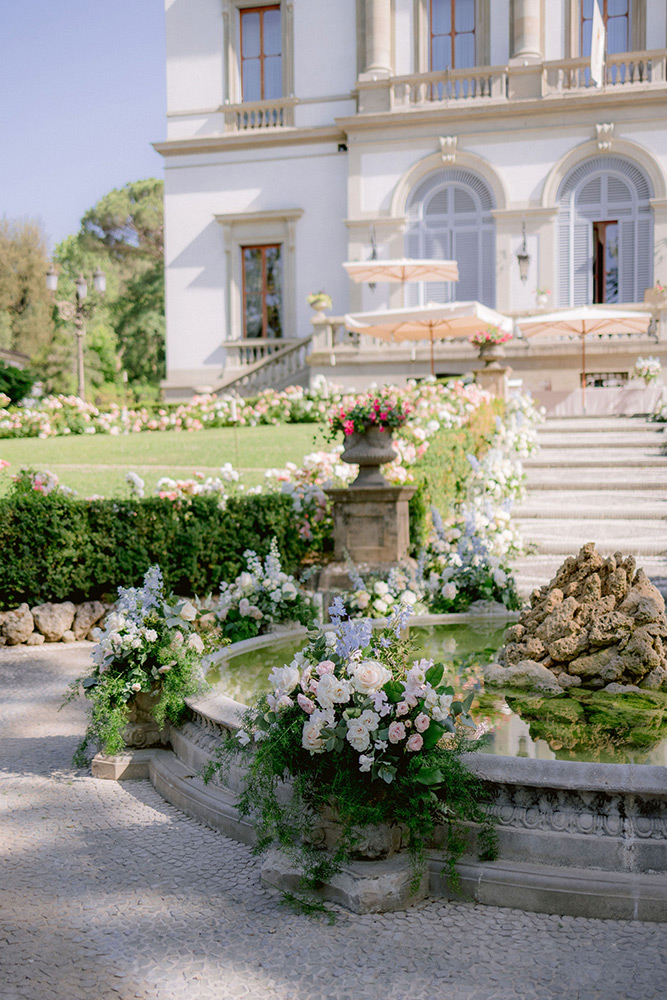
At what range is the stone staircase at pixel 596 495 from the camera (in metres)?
9.68

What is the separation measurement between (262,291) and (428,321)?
7.79m

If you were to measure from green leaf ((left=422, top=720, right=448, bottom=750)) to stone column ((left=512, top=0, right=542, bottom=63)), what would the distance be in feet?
72.1

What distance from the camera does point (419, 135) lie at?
2242 centimetres

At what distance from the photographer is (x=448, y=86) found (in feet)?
73.9

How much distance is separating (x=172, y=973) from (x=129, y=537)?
5457 mm

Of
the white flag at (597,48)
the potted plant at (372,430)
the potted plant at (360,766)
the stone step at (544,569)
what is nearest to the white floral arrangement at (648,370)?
the white flag at (597,48)

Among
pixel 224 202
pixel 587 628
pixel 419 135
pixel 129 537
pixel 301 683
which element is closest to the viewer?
pixel 301 683

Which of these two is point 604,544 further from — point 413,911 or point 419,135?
point 419,135

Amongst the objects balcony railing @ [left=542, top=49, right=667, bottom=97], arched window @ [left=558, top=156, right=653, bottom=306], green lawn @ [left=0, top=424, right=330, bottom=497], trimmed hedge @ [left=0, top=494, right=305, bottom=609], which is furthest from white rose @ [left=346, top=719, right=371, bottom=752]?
balcony railing @ [left=542, top=49, right=667, bottom=97]

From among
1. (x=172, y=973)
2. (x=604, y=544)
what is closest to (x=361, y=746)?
(x=172, y=973)

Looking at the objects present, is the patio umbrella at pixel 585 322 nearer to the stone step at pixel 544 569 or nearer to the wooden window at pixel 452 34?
the stone step at pixel 544 569

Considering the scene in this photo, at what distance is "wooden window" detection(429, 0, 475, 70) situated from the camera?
23.1m

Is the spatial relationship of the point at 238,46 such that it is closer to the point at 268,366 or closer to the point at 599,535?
the point at 268,366

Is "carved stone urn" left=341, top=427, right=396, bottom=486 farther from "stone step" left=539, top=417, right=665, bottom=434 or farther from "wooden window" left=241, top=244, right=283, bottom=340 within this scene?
"wooden window" left=241, top=244, right=283, bottom=340
